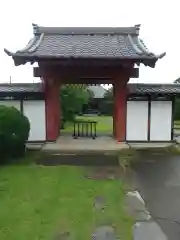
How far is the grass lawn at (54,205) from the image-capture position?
5.14 metres

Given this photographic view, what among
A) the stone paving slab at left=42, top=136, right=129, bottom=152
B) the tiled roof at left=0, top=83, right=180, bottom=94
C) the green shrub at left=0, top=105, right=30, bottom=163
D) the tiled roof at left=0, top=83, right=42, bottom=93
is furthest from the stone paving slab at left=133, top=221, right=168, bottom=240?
the tiled roof at left=0, top=83, right=42, bottom=93

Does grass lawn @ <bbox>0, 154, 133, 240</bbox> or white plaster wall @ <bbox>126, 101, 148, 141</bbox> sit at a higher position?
white plaster wall @ <bbox>126, 101, 148, 141</bbox>

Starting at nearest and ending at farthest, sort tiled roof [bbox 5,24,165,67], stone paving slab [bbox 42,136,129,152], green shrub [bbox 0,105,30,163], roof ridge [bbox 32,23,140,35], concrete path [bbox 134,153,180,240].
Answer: concrete path [bbox 134,153,180,240], green shrub [bbox 0,105,30,163], stone paving slab [bbox 42,136,129,152], tiled roof [bbox 5,24,165,67], roof ridge [bbox 32,23,140,35]

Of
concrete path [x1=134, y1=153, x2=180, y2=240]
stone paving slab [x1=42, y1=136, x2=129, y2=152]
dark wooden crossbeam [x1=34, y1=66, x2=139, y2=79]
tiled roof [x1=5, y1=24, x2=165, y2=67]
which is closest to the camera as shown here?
concrete path [x1=134, y1=153, x2=180, y2=240]

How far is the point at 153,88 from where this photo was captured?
15664 millimetres

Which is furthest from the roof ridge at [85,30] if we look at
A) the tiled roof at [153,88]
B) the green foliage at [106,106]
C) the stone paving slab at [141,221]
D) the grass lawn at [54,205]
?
the green foliage at [106,106]

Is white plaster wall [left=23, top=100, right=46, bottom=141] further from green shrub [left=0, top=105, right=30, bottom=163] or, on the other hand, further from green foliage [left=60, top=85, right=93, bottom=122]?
green foliage [left=60, top=85, right=93, bottom=122]

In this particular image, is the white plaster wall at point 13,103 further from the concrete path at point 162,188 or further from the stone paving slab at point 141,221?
the stone paving slab at point 141,221

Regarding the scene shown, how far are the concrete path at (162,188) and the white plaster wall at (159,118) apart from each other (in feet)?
10.3

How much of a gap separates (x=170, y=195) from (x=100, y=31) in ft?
37.7

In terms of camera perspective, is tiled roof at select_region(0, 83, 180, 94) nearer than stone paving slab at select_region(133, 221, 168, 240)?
No

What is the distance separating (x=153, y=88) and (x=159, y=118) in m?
1.45

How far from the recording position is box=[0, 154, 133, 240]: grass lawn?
16.9 feet

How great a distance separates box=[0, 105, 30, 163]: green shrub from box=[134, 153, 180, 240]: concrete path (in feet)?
12.1
